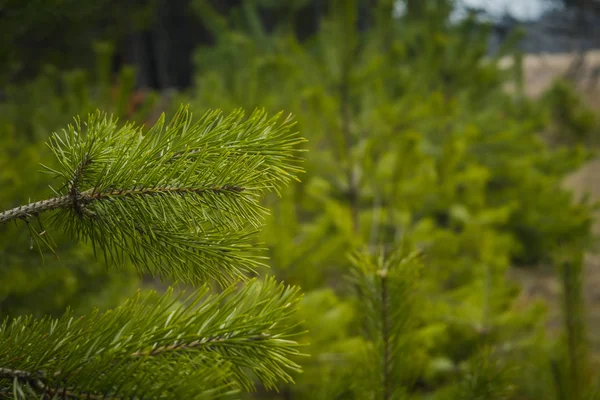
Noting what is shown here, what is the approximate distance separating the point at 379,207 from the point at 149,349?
9.57 ft

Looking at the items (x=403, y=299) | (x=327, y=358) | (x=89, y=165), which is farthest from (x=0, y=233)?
(x=327, y=358)

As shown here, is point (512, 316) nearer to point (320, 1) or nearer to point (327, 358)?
point (327, 358)

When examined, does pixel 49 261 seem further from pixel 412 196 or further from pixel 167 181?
pixel 412 196

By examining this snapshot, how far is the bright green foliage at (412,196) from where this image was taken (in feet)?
7.73

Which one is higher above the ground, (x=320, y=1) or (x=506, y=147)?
(x=320, y=1)

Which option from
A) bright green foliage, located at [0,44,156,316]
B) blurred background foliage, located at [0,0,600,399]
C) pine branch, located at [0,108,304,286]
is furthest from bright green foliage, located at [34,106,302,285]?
bright green foliage, located at [0,44,156,316]

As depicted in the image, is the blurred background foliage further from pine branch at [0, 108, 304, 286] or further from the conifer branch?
the conifer branch

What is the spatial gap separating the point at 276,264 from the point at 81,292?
1.02m

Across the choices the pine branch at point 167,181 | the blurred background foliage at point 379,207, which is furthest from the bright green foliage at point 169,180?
the blurred background foliage at point 379,207

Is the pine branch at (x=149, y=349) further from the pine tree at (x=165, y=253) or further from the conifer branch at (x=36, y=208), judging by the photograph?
the conifer branch at (x=36, y=208)

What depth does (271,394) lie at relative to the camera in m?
3.03

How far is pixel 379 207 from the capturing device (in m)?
3.37

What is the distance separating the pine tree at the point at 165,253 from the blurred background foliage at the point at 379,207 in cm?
28

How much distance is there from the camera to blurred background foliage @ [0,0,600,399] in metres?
1.16
